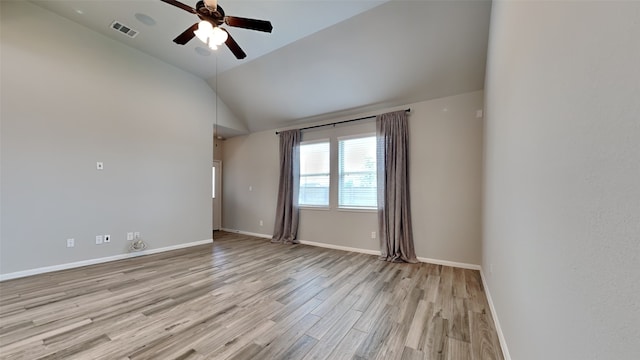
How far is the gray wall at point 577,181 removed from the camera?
0.49 metres

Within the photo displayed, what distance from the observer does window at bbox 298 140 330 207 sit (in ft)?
16.4

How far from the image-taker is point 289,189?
5.27 metres

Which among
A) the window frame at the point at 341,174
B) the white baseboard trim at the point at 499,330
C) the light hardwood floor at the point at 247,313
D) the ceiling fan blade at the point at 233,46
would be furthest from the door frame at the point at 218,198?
the white baseboard trim at the point at 499,330

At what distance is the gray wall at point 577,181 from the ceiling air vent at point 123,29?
479 cm

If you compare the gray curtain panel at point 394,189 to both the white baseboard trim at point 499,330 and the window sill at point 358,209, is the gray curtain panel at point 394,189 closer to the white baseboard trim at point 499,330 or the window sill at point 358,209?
the window sill at point 358,209

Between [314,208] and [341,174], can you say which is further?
[314,208]

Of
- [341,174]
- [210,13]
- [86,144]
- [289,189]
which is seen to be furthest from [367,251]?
[86,144]

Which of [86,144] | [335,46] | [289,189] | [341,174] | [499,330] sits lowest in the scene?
[499,330]

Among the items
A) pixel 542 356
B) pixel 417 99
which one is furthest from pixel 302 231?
pixel 542 356

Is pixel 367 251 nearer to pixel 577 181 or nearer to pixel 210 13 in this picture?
pixel 577 181

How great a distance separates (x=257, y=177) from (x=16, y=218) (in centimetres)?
382

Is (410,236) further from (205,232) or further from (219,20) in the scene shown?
(205,232)

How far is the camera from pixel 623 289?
0.49 m

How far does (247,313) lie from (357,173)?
3073 millimetres
